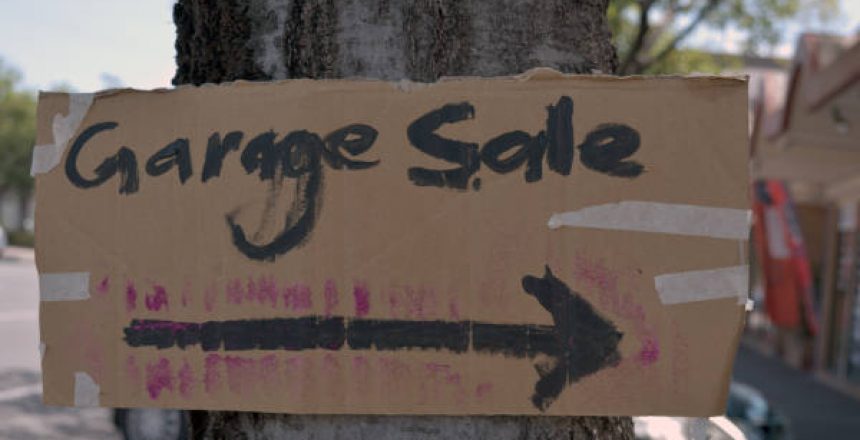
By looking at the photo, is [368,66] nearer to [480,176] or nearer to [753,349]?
[480,176]

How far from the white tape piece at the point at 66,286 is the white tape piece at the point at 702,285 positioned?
935mm

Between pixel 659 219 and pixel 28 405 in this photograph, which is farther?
pixel 28 405

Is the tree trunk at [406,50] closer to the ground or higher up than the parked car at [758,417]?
higher up

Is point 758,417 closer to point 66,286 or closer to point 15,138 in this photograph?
point 66,286

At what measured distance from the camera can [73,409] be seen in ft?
31.3

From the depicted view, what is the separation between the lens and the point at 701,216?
156 centimetres

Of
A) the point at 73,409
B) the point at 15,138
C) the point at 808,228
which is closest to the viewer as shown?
the point at 73,409

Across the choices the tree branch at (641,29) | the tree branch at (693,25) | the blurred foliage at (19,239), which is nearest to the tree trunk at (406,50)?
the tree branch at (641,29)

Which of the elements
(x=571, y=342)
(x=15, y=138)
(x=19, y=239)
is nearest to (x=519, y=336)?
(x=571, y=342)

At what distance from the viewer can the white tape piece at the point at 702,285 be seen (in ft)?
5.11

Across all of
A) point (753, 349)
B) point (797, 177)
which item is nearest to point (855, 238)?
point (797, 177)

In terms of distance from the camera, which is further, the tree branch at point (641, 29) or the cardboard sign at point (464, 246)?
the tree branch at point (641, 29)

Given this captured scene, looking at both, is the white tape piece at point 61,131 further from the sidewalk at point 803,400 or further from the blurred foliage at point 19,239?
the blurred foliage at point 19,239

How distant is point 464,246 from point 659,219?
31cm
